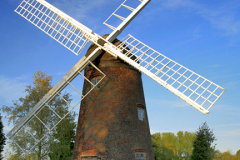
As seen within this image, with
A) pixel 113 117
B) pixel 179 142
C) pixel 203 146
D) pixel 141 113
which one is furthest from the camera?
pixel 179 142

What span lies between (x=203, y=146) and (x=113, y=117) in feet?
29.6

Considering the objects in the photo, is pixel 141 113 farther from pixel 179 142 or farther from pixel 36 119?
pixel 179 142

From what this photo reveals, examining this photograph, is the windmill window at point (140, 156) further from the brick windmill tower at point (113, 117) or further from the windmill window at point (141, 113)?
the windmill window at point (141, 113)

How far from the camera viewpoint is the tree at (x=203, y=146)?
49.8 ft

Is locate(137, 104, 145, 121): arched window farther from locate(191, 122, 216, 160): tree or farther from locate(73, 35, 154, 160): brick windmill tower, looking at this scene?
locate(191, 122, 216, 160): tree

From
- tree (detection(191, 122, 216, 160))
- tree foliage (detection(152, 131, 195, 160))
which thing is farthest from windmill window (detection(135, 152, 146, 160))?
tree foliage (detection(152, 131, 195, 160))

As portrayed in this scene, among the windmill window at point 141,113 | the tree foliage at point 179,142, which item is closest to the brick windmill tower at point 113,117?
the windmill window at point 141,113

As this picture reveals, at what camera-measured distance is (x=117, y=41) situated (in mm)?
11562

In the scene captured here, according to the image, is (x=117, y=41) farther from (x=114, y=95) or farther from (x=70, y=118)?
(x=70, y=118)

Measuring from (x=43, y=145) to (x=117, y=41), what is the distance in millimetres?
9757

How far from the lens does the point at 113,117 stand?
31.7 ft

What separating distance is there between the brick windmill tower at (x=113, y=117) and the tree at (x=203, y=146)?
6729 mm

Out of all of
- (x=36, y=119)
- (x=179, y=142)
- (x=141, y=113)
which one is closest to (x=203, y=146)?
(x=141, y=113)

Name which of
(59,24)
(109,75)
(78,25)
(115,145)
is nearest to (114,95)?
(109,75)
